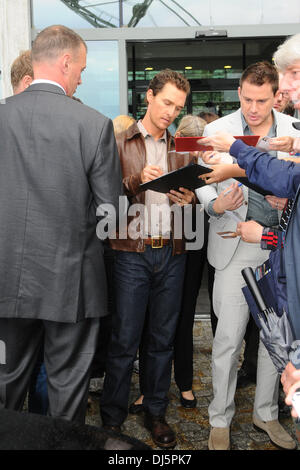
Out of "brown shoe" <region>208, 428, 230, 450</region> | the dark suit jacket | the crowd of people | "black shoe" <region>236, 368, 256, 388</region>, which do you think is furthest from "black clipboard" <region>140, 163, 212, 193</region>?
"black shoe" <region>236, 368, 256, 388</region>

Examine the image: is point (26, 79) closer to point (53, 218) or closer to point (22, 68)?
point (22, 68)

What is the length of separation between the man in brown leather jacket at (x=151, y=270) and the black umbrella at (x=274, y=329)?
899mm

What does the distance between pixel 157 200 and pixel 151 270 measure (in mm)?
454

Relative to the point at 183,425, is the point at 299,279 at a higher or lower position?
higher

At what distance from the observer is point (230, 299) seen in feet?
8.87

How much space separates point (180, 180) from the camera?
2.40 metres

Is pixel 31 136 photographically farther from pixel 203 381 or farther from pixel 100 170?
pixel 203 381

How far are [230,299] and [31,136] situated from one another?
150cm

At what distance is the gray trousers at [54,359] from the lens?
2188mm

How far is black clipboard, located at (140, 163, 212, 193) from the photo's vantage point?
2.27 m

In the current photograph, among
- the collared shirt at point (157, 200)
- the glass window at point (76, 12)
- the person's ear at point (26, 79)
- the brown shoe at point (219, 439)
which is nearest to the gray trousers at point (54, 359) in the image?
the collared shirt at point (157, 200)

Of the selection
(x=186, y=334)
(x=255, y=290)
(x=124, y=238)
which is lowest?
(x=186, y=334)

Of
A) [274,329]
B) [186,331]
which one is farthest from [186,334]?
[274,329]
